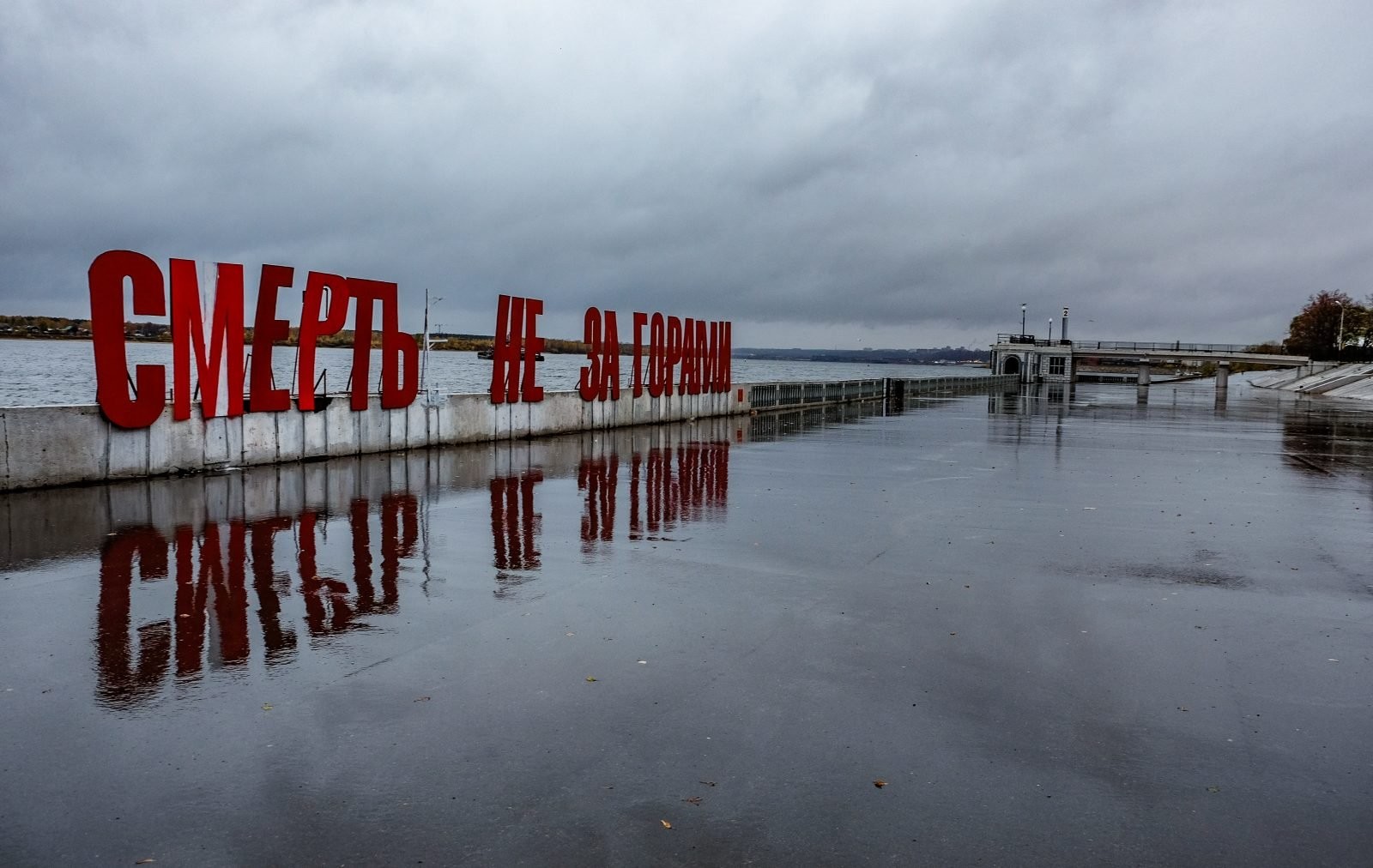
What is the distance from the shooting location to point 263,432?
19.1 metres

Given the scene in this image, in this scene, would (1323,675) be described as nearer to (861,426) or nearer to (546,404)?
(546,404)

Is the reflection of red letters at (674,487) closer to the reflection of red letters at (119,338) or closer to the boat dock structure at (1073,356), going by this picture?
the reflection of red letters at (119,338)

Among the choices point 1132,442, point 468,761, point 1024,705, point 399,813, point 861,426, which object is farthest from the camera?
point 861,426

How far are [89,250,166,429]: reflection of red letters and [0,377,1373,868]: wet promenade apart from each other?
189cm

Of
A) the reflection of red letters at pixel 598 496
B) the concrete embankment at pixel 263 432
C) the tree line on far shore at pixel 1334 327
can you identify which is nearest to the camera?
the reflection of red letters at pixel 598 496

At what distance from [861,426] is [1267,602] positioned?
86.4ft

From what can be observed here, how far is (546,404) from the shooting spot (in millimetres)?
27359

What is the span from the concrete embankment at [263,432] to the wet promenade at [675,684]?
0.94 metres

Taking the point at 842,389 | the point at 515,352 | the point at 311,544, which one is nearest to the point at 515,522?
the point at 311,544

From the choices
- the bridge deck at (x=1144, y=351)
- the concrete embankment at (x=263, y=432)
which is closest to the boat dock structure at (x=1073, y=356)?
the bridge deck at (x=1144, y=351)

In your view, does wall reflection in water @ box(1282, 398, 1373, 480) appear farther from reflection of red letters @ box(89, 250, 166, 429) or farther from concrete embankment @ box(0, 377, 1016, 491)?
reflection of red letters @ box(89, 250, 166, 429)

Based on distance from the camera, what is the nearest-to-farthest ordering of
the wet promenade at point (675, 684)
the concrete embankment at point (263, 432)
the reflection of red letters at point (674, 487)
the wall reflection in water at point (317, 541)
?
the wet promenade at point (675, 684), the wall reflection in water at point (317, 541), the reflection of red letters at point (674, 487), the concrete embankment at point (263, 432)

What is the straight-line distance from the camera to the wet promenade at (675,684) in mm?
4887

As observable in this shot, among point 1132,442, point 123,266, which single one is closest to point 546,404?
point 123,266
